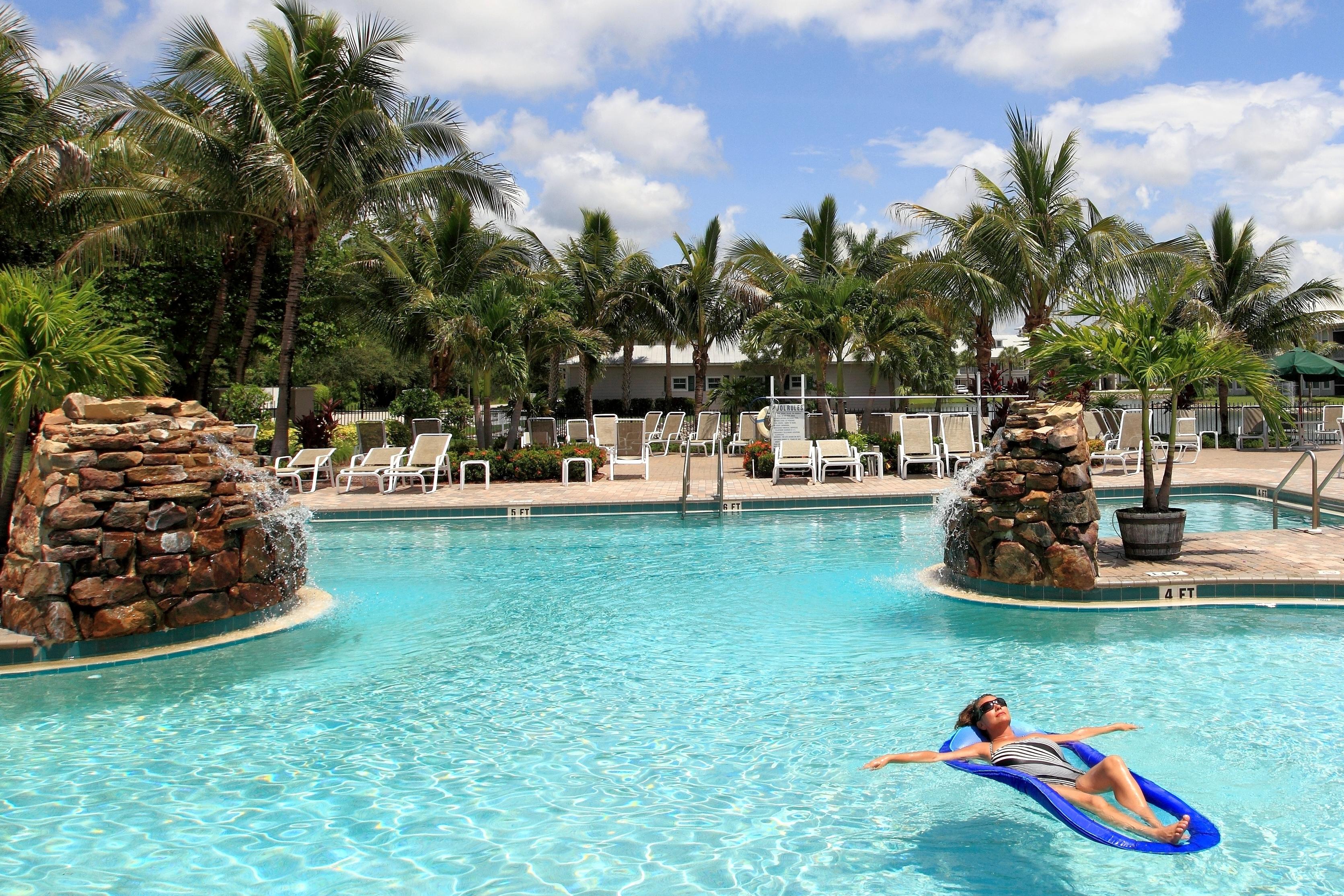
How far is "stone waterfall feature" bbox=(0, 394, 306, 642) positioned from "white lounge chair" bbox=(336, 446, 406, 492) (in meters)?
7.90

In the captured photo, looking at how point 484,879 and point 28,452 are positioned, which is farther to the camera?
point 28,452

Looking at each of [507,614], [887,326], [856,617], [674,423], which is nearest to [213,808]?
[507,614]

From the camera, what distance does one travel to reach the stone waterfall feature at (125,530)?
663cm

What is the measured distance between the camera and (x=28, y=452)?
667 inches

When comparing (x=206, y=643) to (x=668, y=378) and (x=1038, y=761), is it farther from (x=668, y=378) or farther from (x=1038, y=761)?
(x=668, y=378)

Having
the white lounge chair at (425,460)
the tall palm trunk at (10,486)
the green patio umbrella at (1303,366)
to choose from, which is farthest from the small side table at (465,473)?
the green patio umbrella at (1303,366)

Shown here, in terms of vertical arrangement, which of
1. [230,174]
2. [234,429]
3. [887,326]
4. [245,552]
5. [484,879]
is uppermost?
[230,174]

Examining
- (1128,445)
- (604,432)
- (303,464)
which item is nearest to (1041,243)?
(1128,445)

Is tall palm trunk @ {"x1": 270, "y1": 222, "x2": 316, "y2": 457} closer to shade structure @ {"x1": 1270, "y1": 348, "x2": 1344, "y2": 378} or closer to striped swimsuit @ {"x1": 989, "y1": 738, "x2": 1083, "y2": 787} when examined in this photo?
striped swimsuit @ {"x1": 989, "y1": 738, "x2": 1083, "y2": 787}

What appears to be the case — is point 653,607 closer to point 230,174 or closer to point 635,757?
point 635,757

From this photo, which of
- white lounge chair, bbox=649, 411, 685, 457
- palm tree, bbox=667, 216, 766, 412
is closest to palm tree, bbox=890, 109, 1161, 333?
white lounge chair, bbox=649, 411, 685, 457

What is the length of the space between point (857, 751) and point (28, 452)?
56.1 feet

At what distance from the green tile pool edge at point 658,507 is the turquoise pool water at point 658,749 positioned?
4.86 metres

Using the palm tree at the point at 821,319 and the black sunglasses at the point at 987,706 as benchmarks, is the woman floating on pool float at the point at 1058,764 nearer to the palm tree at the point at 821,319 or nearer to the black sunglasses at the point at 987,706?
the black sunglasses at the point at 987,706
